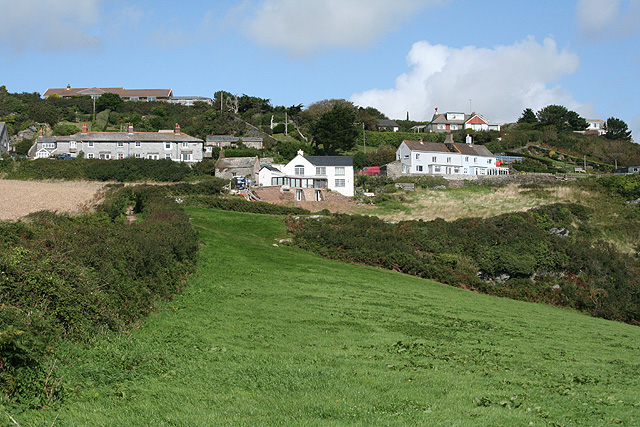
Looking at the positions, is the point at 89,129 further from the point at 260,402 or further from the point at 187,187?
the point at 260,402

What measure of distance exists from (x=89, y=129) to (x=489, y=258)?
2894 inches

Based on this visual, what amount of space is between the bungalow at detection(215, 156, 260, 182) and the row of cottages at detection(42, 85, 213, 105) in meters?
57.4

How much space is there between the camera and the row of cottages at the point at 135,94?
121125 millimetres

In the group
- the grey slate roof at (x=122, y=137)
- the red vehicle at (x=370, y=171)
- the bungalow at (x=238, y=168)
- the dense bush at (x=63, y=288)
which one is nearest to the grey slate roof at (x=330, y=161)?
the bungalow at (x=238, y=168)

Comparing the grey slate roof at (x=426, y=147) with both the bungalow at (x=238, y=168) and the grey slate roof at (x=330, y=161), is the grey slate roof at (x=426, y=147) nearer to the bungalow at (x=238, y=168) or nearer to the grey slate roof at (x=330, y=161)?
the grey slate roof at (x=330, y=161)

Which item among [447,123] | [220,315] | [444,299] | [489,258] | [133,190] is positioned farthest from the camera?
[447,123]

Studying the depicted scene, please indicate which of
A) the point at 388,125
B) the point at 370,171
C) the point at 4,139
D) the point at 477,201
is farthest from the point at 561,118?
the point at 4,139

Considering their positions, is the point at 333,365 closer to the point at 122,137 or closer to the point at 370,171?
the point at 370,171

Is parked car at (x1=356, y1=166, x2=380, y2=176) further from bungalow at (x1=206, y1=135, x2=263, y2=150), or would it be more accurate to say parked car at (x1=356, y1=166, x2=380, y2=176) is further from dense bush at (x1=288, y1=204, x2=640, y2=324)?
dense bush at (x1=288, y1=204, x2=640, y2=324)

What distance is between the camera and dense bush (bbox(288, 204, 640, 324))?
31.1 m

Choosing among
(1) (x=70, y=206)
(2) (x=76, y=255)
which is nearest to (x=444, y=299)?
(2) (x=76, y=255)

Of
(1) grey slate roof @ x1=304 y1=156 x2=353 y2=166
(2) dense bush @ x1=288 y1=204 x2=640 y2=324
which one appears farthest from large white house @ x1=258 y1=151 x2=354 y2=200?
(2) dense bush @ x1=288 y1=204 x2=640 y2=324

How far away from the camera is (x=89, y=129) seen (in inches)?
3474

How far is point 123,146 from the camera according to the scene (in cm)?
7238
